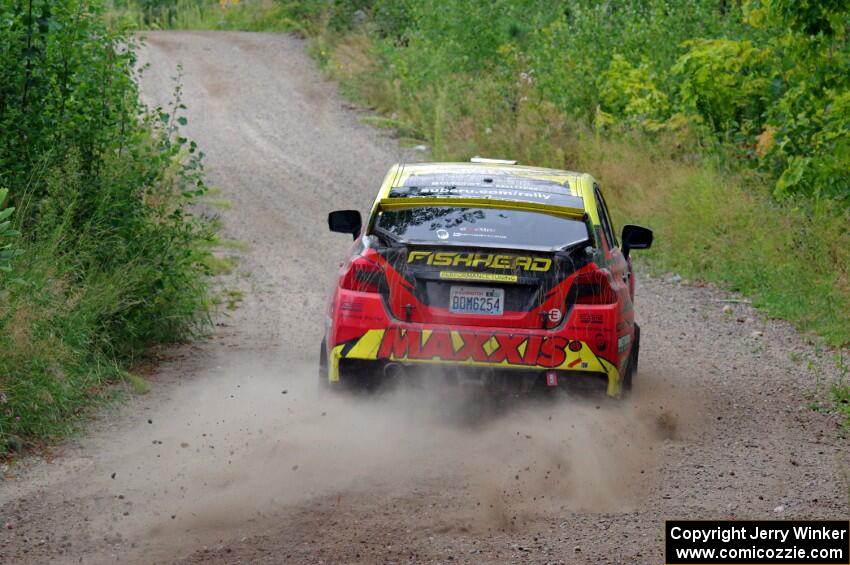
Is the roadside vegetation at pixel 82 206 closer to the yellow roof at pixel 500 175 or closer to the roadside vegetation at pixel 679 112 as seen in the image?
the yellow roof at pixel 500 175

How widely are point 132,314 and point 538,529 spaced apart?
16.6 ft

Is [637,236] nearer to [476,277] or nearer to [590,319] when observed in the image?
[590,319]

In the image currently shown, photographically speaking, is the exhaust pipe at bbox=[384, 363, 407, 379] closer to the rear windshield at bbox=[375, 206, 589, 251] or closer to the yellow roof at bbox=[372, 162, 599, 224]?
the rear windshield at bbox=[375, 206, 589, 251]

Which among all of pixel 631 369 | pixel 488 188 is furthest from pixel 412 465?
pixel 631 369

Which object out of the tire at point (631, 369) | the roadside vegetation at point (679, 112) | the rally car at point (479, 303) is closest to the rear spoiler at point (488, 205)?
the rally car at point (479, 303)

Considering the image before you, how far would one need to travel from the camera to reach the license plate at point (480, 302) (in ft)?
25.4

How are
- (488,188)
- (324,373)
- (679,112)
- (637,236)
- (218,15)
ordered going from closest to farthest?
(324,373) < (488,188) < (637,236) < (679,112) < (218,15)

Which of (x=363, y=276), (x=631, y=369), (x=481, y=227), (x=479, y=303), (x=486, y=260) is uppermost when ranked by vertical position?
(x=481, y=227)

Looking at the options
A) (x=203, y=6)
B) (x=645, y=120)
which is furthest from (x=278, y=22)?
(x=645, y=120)

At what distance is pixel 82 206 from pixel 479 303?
410cm

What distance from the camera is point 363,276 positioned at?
26.1 feet

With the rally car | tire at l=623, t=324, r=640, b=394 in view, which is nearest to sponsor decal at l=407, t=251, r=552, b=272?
the rally car

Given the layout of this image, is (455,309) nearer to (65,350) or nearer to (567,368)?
(567,368)

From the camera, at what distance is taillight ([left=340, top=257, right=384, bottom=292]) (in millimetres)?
7895
